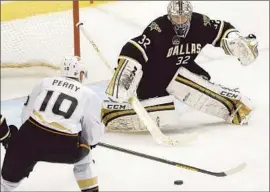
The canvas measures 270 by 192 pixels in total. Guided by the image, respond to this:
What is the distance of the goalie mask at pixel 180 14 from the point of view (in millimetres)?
2838

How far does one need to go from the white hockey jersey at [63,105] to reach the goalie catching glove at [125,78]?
22.0 inches

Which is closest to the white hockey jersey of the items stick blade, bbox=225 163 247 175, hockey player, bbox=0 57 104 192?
hockey player, bbox=0 57 104 192

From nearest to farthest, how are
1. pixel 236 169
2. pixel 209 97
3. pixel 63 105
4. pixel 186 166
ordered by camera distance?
pixel 63 105, pixel 186 166, pixel 236 169, pixel 209 97

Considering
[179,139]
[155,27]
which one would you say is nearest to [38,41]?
[155,27]

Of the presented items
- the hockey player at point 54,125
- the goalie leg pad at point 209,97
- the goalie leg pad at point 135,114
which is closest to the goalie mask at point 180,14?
the goalie leg pad at point 209,97

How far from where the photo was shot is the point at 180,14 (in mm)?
2834

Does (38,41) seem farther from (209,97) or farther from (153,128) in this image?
(153,128)

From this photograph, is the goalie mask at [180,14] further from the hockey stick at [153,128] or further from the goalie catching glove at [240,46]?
the hockey stick at [153,128]

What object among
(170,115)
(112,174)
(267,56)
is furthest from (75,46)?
(267,56)

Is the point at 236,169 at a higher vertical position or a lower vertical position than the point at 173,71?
lower

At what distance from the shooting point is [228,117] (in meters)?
3.24

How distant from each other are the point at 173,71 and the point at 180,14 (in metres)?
0.30

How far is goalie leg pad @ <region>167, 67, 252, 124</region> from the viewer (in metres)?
3.07

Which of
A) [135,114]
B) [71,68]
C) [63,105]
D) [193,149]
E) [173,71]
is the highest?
[71,68]
